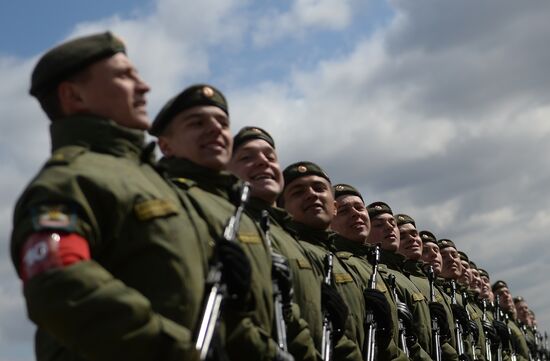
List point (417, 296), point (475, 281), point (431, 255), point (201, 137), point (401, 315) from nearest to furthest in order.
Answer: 1. point (201, 137)
2. point (401, 315)
3. point (417, 296)
4. point (431, 255)
5. point (475, 281)

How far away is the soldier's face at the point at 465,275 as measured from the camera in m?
18.5

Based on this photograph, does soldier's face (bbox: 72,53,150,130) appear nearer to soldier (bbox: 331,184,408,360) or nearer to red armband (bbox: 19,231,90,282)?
red armband (bbox: 19,231,90,282)

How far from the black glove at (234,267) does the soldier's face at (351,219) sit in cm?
585

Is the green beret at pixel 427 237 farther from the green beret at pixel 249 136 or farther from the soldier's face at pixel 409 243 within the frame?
the green beret at pixel 249 136

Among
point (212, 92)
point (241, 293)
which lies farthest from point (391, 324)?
point (241, 293)

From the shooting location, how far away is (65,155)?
14.2 ft

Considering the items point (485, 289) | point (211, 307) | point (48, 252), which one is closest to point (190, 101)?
point (211, 307)

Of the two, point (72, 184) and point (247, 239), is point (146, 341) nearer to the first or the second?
point (72, 184)

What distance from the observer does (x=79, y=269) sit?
151 inches

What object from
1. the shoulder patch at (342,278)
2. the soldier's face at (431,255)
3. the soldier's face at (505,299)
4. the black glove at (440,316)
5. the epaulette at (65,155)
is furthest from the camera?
the soldier's face at (505,299)

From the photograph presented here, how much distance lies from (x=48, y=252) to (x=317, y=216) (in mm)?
4850

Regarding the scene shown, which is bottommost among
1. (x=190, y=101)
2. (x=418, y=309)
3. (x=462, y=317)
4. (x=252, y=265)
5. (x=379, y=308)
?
(x=252, y=265)

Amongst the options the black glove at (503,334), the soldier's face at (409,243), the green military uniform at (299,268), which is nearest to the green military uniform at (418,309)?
the soldier's face at (409,243)

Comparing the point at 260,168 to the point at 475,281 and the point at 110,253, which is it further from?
the point at 475,281
